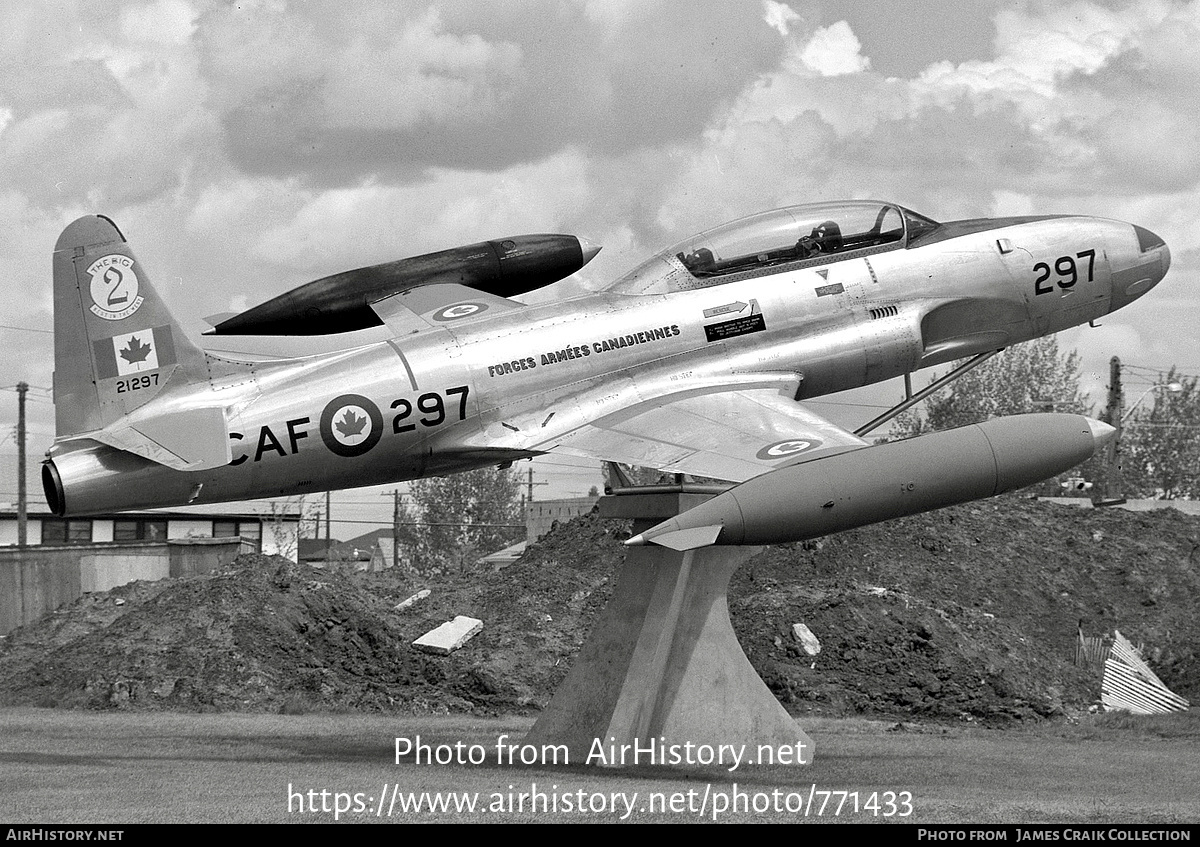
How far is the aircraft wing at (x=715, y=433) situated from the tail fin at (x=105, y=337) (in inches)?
143

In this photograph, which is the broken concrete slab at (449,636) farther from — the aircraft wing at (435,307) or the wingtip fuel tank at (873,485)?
the wingtip fuel tank at (873,485)

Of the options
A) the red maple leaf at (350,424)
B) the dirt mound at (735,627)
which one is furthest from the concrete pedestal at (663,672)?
the dirt mound at (735,627)

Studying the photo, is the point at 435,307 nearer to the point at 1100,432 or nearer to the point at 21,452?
the point at 1100,432

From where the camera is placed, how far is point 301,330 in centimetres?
1552

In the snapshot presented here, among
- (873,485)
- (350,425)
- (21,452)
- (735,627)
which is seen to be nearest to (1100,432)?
(873,485)

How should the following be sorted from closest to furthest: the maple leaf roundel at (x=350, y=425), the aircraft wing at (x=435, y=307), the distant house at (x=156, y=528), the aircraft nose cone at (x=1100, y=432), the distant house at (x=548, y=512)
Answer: the aircraft nose cone at (x=1100, y=432), the maple leaf roundel at (x=350, y=425), the aircraft wing at (x=435, y=307), the distant house at (x=156, y=528), the distant house at (x=548, y=512)

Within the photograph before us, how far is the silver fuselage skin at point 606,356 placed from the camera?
44.1 ft

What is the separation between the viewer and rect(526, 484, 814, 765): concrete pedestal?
1477 cm

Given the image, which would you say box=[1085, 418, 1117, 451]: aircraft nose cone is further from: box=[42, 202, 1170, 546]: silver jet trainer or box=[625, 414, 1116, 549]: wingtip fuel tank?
box=[625, 414, 1116, 549]: wingtip fuel tank

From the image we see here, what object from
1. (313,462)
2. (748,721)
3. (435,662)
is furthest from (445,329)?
(435,662)

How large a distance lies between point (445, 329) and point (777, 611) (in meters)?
12.4

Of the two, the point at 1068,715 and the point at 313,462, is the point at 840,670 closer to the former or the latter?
the point at 1068,715

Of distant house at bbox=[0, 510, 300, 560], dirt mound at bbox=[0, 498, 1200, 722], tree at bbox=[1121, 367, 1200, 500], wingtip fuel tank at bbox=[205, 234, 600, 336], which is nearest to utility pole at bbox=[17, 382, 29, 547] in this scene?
distant house at bbox=[0, 510, 300, 560]
